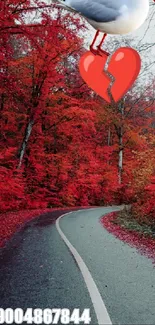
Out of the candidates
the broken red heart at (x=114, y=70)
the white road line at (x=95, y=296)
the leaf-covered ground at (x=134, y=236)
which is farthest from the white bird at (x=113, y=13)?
the leaf-covered ground at (x=134, y=236)

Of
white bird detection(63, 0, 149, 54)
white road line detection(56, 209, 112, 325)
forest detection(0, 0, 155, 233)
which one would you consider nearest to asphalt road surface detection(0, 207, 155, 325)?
white road line detection(56, 209, 112, 325)

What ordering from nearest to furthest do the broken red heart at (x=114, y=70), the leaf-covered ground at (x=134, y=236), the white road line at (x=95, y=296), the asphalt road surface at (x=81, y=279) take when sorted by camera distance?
the broken red heart at (x=114, y=70)
the white road line at (x=95, y=296)
the asphalt road surface at (x=81, y=279)
the leaf-covered ground at (x=134, y=236)

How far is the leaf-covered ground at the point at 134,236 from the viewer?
709cm

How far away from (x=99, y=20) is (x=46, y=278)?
3662 mm

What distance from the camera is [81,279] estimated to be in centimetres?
426

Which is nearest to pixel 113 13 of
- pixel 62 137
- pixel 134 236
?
pixel 134 236

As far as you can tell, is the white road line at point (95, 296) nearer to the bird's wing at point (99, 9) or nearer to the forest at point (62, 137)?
the bird's wing at point (99, 9)

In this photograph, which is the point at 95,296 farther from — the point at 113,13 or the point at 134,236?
the point at 134,236

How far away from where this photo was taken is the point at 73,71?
54.3 ft

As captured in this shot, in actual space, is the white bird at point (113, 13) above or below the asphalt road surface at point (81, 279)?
above

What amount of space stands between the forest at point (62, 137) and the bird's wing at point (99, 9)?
5.76m

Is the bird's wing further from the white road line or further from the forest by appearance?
the forest

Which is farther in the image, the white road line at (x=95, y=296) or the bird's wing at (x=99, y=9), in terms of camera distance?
the white road line at (x=95, y=296)

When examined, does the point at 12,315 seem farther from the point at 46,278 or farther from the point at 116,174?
the point at 116,174
